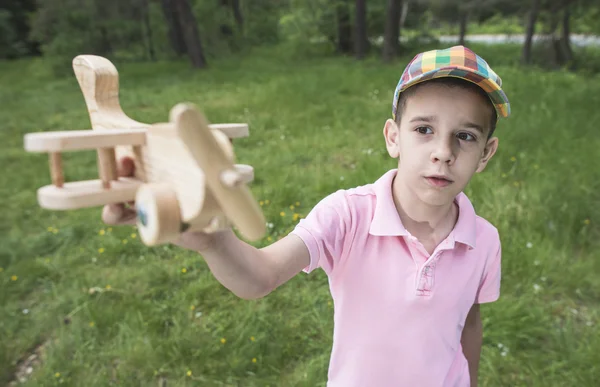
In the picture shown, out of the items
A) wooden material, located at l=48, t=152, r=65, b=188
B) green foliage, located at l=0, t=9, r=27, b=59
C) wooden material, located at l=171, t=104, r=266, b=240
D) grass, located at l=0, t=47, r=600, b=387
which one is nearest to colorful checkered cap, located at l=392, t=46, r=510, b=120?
wooden material, located at l=171, t=104, r=266, b=240

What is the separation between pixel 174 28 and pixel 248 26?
4.10 meters

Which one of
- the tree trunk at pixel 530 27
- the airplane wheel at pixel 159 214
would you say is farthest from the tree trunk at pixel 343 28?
the airplane wheel at pixel 159 214

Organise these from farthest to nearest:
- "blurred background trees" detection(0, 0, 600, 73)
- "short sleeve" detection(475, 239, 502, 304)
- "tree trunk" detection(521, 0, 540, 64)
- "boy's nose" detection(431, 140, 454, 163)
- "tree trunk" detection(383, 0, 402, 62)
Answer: "blurred background trees" detection(0, 0, 600, 73)
"tree trunk" detection(383, 0, 402, 62)
"tree trunk" detection(521, 0, 540, 64)
"short sleeve" detection(475, 239, 502, 304)
"boy's nose" detection(431, 140, 454, 163)

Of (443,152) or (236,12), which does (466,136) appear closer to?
(443,152)

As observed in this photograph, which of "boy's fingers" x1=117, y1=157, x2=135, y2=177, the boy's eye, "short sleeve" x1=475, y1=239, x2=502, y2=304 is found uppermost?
"boy's fingers" x1=117, y1=157, x2=135, y2=177

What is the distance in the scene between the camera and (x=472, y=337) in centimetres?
160

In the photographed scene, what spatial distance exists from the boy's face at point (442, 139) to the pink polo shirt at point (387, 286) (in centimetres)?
14

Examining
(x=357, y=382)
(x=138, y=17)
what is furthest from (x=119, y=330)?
(x=138, y=17)

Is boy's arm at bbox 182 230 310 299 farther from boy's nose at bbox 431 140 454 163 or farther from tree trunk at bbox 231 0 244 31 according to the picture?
tree trunk at bbox 231 0 244 31

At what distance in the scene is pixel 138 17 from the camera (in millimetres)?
17031

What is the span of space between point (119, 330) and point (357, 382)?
166 centimetres

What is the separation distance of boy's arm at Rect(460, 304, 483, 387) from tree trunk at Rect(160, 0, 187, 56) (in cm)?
1554

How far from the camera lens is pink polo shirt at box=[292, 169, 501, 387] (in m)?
1.28

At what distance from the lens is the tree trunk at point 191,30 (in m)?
11.0
